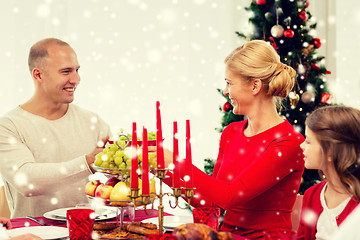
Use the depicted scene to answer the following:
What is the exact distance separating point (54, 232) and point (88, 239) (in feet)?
0.70

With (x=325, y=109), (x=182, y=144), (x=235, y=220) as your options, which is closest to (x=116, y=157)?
(x=235, y=220)

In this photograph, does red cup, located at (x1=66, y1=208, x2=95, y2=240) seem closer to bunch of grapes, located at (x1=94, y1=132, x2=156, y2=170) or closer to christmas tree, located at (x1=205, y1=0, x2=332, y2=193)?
bunch of grapes, located at (x1=94, y1=132, x2=156, y2=170)

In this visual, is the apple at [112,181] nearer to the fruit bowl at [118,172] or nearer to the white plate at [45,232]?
the fruit bowl at [118,172]

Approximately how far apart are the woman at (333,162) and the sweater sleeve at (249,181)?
0.45 feet

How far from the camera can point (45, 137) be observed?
2.48 m

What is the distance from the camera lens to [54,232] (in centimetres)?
159

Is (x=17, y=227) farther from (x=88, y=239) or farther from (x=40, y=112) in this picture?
(x=40, y=112)

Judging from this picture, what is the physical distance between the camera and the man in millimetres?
2271

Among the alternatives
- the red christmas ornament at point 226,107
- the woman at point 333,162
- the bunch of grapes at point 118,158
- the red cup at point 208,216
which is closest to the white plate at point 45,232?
the bunch of grapes at point 118,158

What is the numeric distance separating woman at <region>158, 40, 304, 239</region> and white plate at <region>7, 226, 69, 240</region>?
21.7 inches

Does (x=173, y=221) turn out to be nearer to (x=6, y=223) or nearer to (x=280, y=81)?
(x=6, y=223)

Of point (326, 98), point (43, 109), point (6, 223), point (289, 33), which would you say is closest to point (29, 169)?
point (43, 109)

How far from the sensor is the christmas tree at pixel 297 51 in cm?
349

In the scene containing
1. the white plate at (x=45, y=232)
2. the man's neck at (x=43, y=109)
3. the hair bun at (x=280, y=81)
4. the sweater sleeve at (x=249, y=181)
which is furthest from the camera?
the man's neck at (x=43, y=109)
